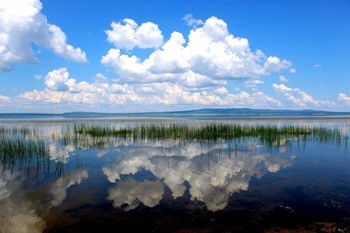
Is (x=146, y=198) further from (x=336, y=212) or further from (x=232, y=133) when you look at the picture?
(x=232, y=133)

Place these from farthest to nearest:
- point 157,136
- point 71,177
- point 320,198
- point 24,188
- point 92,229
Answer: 1. point 157,136
2. point 71,177
3. point 24,188
4. point 320,198
5. point 92,229

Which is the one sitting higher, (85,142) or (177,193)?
(85,142)

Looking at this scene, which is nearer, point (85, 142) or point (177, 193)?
point (177, 193)

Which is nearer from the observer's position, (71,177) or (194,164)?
(71,177)

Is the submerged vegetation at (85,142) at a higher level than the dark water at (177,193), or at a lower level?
higher

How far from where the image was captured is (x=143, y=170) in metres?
14.1

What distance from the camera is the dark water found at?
7.84 m

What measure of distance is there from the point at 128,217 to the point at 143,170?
232 inches

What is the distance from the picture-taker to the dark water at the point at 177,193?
25.7 ft

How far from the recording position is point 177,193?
1037cm

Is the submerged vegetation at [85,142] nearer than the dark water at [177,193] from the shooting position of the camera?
No

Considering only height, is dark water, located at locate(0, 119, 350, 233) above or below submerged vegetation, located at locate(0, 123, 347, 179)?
below

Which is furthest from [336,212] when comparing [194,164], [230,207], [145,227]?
[194,164]

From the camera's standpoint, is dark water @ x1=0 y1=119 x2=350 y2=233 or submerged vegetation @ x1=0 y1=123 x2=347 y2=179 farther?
submerged vegetation @ x1=0 y1=123 x2=347 y2=179
